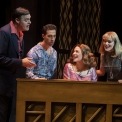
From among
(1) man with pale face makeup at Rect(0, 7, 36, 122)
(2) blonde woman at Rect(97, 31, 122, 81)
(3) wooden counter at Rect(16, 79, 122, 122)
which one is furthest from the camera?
(2) blonde woman at Rect(97, 31, 122, 81)

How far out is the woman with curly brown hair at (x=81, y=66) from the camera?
487 centimetres

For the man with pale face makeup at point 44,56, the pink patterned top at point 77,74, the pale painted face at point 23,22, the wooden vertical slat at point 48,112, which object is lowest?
the wooden vertical slat at point 48,112

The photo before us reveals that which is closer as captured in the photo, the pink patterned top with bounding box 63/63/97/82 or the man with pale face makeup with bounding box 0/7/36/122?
the man with pale face makeup with bounding box 0/7/36/122

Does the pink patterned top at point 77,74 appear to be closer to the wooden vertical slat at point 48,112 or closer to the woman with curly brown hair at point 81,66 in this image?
the woman with curly brown hair at point 81,66

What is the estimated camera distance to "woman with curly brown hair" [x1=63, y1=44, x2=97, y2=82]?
4867 mm

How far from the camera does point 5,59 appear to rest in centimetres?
458

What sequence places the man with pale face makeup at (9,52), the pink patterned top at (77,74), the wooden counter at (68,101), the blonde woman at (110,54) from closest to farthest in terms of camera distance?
the wooden counter at (68,101) < the man with pale face makeup at (9,52) < the pink patterned top at (77,74) < the blonde woman at (110,54)

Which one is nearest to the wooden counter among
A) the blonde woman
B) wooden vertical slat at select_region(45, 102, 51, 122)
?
wooden vertical slat at select_region(45, 102, 51, 122)

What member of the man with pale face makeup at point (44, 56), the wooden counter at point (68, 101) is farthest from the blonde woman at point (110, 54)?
the wooden counter at point (68, 101)

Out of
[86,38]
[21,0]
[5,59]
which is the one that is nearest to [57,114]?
[5,59]

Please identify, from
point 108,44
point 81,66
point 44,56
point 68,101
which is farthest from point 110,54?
point 68,101

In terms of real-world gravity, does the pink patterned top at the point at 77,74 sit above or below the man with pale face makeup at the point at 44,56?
below

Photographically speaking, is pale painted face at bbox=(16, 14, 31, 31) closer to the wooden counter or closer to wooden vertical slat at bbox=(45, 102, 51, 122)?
the wooden counter

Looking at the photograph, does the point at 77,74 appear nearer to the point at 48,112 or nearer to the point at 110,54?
the point at 110,54
